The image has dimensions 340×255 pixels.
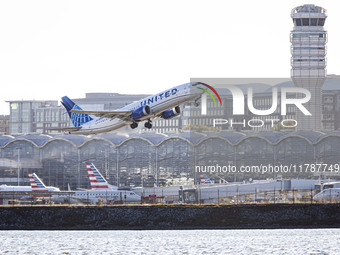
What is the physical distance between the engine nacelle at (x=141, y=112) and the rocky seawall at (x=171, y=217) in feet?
71.2

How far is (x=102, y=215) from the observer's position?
496 ft

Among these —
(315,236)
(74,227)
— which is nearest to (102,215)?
(74,227)

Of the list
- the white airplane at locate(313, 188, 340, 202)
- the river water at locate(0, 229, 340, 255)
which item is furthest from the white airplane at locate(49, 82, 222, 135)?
the white airplane at locate(313, 188, 340, 202)

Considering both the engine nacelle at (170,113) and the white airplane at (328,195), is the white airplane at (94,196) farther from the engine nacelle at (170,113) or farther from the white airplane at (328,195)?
the engine nacelle at (170,113)

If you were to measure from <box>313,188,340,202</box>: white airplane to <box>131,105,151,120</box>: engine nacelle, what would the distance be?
48912mm

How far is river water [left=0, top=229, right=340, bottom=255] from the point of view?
11075 centimetres

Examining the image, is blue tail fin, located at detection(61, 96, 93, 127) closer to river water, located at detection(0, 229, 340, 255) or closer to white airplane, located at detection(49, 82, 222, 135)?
white airplane, located at detection(49, 82, 222, 135)

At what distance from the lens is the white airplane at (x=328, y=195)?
168625mm

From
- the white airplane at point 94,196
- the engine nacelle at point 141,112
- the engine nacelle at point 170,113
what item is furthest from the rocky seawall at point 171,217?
the white airplane at point 94,196

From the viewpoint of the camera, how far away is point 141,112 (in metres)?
132

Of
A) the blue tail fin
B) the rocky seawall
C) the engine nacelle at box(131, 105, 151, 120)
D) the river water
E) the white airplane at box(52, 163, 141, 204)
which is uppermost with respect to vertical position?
the blue tail fin

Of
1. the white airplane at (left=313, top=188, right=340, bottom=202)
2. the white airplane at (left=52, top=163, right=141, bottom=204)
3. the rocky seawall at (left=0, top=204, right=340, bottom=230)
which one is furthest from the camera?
the white airplane at (left=52, top=163, right=141, bottom=204)

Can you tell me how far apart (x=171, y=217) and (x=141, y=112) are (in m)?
24.2

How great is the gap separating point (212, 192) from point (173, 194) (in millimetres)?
17781
